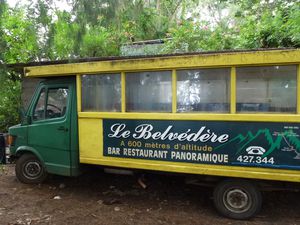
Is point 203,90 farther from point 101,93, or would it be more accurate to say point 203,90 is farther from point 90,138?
point 90,138

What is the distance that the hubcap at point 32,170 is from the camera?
603cm

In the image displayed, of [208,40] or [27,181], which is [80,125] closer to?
[27,181]

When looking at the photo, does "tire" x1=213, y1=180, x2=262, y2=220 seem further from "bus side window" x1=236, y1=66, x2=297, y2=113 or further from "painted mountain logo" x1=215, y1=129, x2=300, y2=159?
"bus side window" x1=236, y1=66, x2=297, y2=113

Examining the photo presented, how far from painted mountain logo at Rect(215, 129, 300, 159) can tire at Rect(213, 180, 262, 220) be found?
1.72 ft

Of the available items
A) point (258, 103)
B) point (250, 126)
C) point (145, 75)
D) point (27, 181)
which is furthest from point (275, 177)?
point (27, 181)

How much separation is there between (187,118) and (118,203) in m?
1.87

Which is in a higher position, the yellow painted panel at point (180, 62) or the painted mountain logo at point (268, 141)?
the yellow painted panel at point (180, 62)

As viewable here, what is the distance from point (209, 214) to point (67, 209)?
7.13ft

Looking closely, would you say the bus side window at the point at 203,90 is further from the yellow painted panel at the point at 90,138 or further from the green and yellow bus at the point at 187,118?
the yellow painted panel at the point at 90,138

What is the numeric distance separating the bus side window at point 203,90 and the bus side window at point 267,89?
20cm

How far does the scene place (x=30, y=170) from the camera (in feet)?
20.0

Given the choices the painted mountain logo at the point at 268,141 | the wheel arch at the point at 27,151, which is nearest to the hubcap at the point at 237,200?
the painted mountain logo at the point at 268,141

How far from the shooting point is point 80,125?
5297 mm

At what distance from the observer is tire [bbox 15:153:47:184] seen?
602 cm
